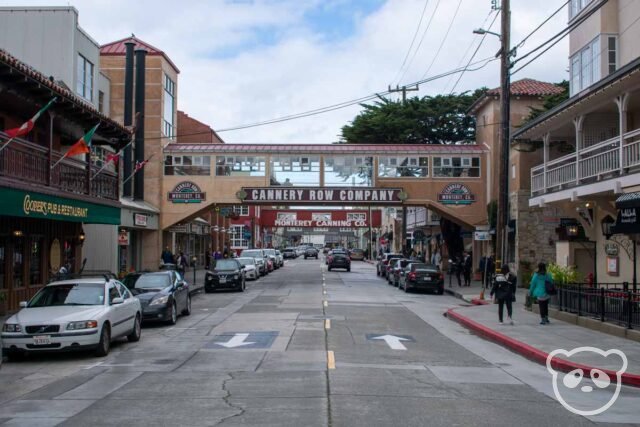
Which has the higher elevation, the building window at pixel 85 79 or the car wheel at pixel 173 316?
the building window at pixel 85 79

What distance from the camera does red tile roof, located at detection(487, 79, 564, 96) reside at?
3650cm

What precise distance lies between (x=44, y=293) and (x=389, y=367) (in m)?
7.59

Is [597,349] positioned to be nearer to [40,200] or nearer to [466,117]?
[40,200]

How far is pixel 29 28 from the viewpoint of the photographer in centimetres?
2856

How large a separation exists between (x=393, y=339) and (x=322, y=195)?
78.5ft

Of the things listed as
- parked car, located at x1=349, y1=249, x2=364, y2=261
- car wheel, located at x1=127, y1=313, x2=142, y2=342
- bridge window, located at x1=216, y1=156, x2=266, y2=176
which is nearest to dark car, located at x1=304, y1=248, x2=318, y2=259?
parked car, located at x1=349, y1=249, x2=364, y2=261

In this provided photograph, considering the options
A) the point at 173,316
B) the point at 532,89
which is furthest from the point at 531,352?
the point at 532,89

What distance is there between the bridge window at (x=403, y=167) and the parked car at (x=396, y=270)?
Result: 5023 millimetres

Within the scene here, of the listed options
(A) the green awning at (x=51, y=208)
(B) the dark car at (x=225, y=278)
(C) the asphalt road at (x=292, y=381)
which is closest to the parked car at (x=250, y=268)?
(B) the dark car at (x=225, y=278)

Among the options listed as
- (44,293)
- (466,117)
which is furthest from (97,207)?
(466,117)

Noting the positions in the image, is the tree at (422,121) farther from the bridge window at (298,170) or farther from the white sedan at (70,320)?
the white sedan at (70,320)

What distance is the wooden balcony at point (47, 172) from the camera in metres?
18.4

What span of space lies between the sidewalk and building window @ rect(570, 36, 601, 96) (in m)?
8.49

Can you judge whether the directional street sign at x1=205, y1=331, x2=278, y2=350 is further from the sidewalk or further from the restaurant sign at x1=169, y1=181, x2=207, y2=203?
the restaurant sign at x1=169, y1=181, x2=207, y2=203
